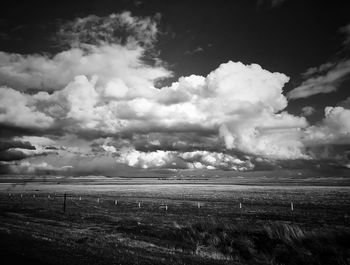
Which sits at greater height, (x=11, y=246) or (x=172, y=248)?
(x=11, y=246)

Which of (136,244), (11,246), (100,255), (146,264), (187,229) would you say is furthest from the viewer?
(187,229)

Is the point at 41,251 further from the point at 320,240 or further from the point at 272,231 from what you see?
the point at 320,240

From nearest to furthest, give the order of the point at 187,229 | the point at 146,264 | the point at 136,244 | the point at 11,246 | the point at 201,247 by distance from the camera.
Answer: the point at 146,264 → the point at 11,246 → the point at 201,247 → the point at 136,244 → the point at 187,229

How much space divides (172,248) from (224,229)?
14.0ft

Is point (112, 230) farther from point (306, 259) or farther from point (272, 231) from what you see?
point (306, 259)

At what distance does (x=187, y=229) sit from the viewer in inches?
909

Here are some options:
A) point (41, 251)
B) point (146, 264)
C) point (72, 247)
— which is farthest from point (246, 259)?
point (41, 251)

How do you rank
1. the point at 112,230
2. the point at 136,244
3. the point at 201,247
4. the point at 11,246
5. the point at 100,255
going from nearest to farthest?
the point at 100,255 → the point at 11,246 → the point at 201,247 → the point at 136,244 → the point at 112,230

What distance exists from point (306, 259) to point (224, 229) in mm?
6531

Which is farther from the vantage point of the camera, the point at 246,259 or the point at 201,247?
the point at 201,247

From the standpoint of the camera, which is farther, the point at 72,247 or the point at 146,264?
the point at 72,247

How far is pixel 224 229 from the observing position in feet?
67.7

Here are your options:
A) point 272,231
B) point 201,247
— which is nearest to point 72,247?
point 201,247

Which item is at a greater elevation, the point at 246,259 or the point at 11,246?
the point at 11,246
